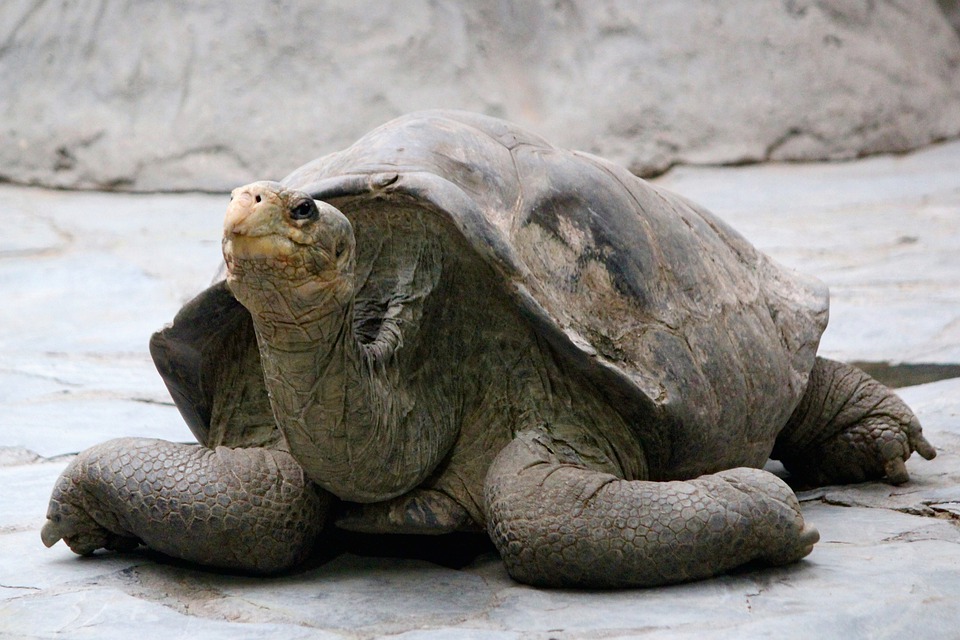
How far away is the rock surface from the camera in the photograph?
9.48 meters

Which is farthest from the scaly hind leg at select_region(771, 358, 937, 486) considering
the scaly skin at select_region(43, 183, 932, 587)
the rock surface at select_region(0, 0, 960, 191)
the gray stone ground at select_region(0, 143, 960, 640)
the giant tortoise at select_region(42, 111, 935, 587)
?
the rock surface at select_region(0, 0, 960, 191)

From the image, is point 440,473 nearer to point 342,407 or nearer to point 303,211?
point 342,407

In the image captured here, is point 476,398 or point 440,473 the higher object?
point 476,398

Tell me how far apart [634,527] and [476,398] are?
505mm

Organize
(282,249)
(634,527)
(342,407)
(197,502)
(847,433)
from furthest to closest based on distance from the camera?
(847,433) < (197,502) < (634,527) < (342,407) < (282,249)

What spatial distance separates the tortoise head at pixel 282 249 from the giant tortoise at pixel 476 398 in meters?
0.09

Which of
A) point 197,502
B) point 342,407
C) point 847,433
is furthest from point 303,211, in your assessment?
point 847,433

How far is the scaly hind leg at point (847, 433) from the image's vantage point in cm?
360

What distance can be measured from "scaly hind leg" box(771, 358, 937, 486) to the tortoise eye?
2.13 meters

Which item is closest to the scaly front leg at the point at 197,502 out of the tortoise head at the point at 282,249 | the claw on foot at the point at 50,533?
the claw on foot at the point at 50,533

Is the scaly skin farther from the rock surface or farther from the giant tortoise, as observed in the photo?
the rock surface

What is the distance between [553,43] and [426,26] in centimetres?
105

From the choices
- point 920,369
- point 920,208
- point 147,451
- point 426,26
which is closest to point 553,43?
point 426,26

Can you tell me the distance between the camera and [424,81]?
9.76m
